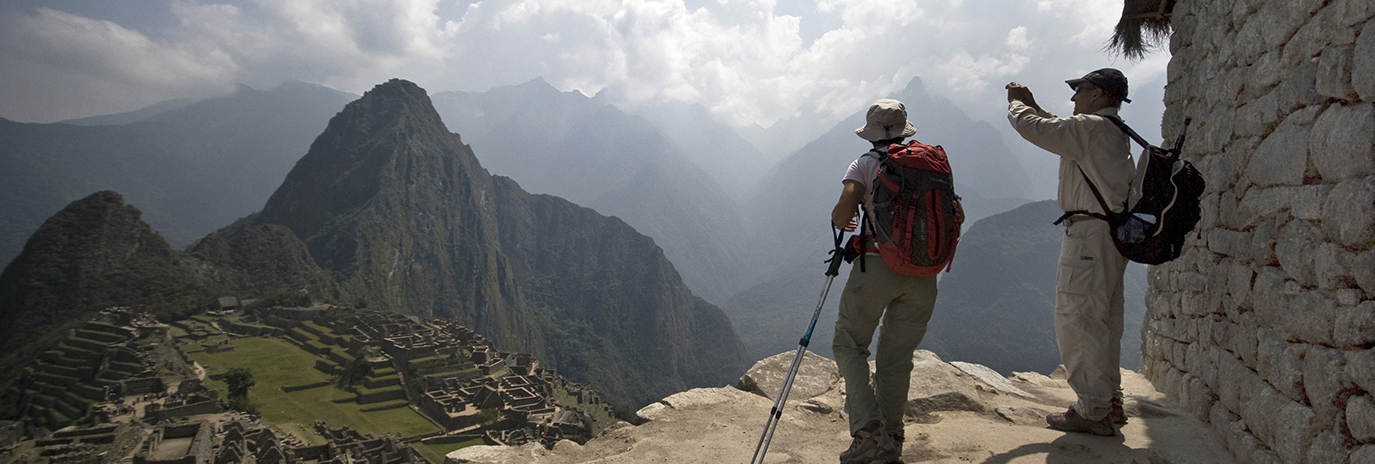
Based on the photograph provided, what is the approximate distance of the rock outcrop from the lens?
328 centimetres

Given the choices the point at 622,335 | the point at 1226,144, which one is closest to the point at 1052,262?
the point at 622,335

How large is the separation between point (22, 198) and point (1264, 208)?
18027cm

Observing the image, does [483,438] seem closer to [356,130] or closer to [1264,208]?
[1264,208]

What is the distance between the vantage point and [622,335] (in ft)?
376

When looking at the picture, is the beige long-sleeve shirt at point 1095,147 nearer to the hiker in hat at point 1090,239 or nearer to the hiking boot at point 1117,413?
the hiker in hat at point 1090,239

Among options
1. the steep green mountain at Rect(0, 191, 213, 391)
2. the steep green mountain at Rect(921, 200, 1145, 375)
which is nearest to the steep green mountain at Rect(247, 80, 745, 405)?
the steep green mountain at Rect(0, 191, 213, 391)

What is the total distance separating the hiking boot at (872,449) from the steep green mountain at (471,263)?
253 feet

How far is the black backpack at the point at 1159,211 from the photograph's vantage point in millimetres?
2943

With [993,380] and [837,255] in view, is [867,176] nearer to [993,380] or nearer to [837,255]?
[837,255]

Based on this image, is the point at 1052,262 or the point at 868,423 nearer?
the point at 868,423

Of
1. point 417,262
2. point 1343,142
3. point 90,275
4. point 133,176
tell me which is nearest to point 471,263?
point 417,262

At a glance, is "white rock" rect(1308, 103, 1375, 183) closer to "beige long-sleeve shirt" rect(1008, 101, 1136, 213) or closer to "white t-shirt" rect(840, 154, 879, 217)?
"beige long-sleeve shirt" rect(1008, 101, 1136, 213)

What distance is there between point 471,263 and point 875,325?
107336 millimetres

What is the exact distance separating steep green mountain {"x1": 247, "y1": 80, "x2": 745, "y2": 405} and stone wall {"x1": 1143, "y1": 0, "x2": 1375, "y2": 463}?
7705cm
